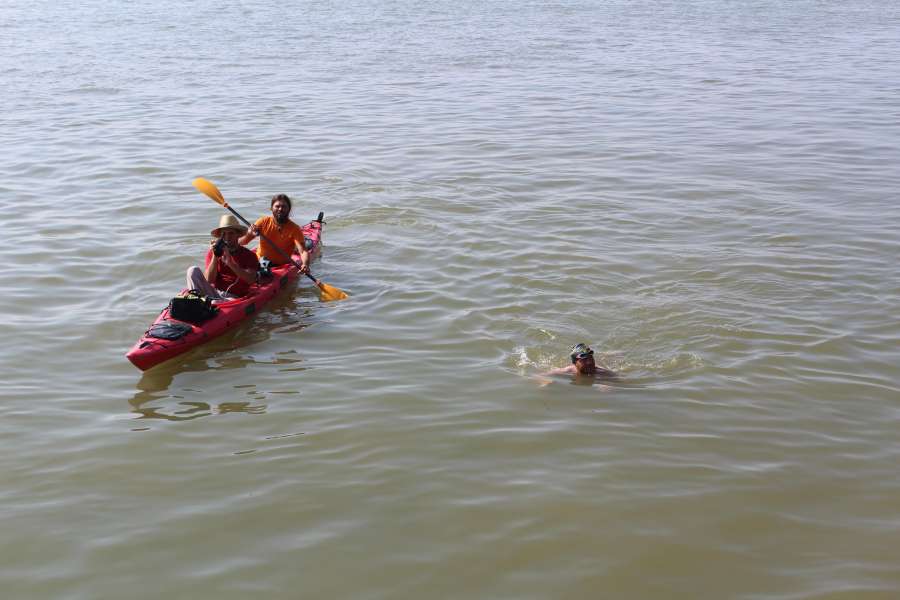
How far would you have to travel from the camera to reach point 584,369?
6.45m

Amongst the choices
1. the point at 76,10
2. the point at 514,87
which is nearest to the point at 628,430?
the point at 514,87

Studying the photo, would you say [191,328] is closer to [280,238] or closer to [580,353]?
[280,238]

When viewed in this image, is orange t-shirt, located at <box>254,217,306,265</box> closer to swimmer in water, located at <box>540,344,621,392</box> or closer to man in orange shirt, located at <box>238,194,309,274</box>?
man in orange shirt, located at <box>238,194,309,274</box>

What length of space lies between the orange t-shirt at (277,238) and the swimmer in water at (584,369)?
3876mm

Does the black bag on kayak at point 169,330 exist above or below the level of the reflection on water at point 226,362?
above

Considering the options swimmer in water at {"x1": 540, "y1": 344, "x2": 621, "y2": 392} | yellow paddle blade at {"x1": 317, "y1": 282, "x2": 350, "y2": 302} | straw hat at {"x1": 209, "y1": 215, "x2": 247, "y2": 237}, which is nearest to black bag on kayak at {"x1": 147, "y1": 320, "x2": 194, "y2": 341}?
straw hat at {"x1": 209, "y1": 215, "x2": 247, "y2": 237}

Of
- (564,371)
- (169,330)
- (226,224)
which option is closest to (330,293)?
(226,224)

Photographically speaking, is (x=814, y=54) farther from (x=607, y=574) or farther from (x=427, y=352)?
(x=607, y=574)

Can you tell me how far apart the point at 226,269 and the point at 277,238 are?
1.01 metres

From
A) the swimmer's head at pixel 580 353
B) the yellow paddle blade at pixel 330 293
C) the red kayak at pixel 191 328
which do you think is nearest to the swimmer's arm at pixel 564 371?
the swimmer's head at pixel 580 353

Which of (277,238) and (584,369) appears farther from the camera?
(277,238)

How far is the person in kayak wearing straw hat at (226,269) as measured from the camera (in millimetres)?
7871

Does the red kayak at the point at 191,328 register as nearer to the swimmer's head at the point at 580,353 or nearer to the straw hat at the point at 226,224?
the straw hat at the point at 226,224

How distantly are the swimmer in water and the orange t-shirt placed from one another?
3.88 metres
